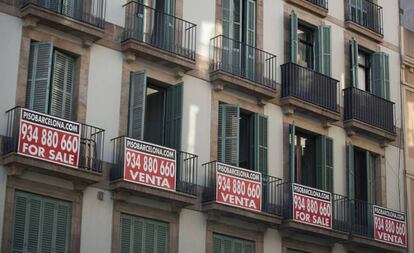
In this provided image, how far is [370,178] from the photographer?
31.9 metres

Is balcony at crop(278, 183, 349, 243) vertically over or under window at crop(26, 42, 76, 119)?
under

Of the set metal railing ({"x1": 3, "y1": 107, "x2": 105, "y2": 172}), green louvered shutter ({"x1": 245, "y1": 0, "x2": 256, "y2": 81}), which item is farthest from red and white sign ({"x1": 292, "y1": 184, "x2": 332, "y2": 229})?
metal railing ({"x1": 3, "y1": 107, "x2": 105, "y2": 172})

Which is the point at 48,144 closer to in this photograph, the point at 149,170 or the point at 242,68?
the point at 149,170

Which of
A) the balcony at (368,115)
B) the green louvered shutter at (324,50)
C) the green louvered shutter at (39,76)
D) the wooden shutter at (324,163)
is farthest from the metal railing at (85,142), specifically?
the balcony at (368,115)

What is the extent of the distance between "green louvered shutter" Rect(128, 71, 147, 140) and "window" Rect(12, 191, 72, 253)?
9.78 ft

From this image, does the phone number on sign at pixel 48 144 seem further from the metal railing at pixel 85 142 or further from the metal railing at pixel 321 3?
the metal railing at pixel 321 3

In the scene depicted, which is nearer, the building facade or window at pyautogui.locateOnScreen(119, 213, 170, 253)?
the building facade

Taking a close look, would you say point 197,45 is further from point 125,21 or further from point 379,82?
point 379,82

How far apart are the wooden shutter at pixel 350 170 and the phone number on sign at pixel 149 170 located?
7961mm

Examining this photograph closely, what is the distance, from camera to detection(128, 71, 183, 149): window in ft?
82.3

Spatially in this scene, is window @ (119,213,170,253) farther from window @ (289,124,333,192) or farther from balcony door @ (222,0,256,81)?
window @ (289,124,333,192)

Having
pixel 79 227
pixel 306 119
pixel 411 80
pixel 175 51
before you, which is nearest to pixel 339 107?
pixel 306 119

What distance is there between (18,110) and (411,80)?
17.2 metres

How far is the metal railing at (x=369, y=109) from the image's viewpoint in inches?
1227
